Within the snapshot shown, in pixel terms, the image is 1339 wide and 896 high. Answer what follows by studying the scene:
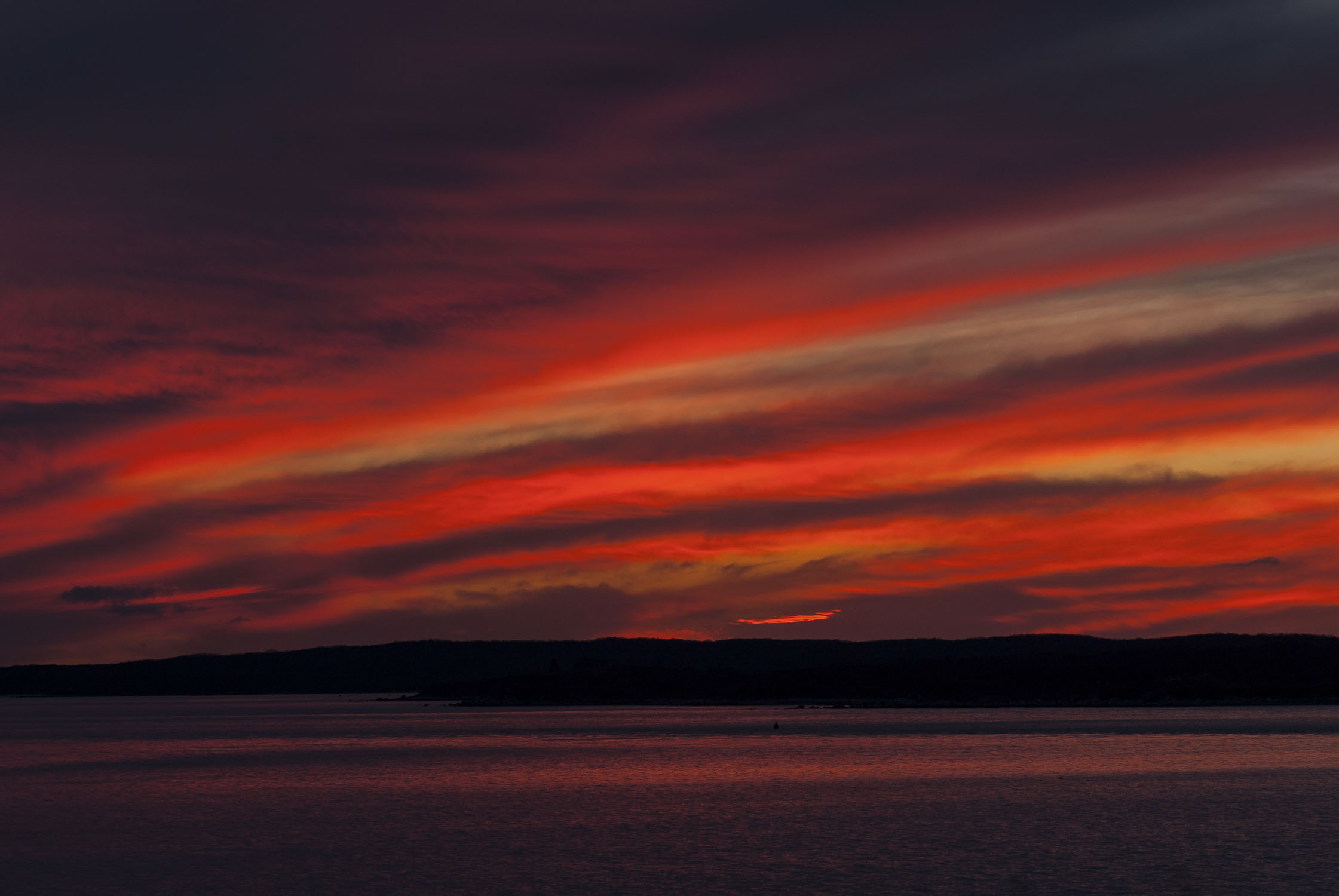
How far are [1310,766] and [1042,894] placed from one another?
5520cm

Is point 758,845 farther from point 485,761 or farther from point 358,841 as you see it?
point 485,761

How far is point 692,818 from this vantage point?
201 feet

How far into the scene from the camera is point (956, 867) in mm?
44750

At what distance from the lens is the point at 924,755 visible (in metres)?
104

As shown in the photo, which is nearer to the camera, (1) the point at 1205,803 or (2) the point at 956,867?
(2) the point at 956,867

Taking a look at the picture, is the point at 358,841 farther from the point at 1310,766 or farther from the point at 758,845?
the point at 1310,766

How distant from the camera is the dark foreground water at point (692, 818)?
43.6 meters

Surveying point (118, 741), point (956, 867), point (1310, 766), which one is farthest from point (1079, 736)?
point (118, 741)

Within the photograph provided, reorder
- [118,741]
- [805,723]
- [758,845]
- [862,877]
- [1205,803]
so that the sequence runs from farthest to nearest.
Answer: [805,723]
[118,741]
[1205,803]
[758,845]
[862,877]

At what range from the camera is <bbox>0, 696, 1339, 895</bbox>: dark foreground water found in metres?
43.6

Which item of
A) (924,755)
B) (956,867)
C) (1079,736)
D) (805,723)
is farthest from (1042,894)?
(805,723)

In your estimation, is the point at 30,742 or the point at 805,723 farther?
the point at 805,723

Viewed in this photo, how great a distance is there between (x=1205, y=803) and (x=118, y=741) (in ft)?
401

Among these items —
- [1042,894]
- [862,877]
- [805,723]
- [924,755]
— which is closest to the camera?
[1042,894]
